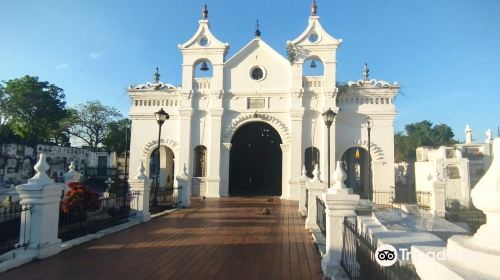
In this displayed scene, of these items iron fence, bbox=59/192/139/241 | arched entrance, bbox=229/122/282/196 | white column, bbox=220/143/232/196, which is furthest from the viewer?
arched entrance, bbox=229/122/282/196

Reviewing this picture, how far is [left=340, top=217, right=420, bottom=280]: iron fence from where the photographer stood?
11.6 feet

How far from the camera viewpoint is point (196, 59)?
2150 centimetres

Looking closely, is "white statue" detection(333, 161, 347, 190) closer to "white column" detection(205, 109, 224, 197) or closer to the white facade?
"white column" detection(205, 109, 224, 197)

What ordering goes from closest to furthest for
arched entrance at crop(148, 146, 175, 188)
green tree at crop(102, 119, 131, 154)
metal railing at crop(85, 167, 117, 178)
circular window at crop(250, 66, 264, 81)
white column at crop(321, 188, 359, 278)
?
white column at crop(321, 188, 359, 278)
circular window at crop(250, 66, 264, 81)
arched entrance at crop(148, 146, 175, 188)
metal railing at crop(85, 167, 117, 178)
green tree at crop(102, 119, 131, 154)

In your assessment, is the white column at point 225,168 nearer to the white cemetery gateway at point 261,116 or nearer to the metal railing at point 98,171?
the white cemetery gateway at point 261,116

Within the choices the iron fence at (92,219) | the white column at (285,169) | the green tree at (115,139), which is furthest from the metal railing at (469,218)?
the green tree at (115,139)

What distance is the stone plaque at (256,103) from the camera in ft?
68.5

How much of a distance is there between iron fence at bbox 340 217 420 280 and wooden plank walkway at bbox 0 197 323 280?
0.71 m

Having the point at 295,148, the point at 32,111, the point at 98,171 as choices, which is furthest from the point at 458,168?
the point at 32,111

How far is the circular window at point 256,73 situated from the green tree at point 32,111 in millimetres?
28254

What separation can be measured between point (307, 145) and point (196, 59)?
8.81 m

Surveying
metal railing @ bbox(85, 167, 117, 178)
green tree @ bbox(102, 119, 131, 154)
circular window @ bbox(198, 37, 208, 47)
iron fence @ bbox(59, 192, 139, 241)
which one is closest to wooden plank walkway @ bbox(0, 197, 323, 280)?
iron fence @ bbox(59, 192, 139, 241)

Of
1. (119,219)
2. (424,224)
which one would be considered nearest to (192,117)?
(119,219)

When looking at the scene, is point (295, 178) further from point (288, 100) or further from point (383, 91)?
point (383, 91)
